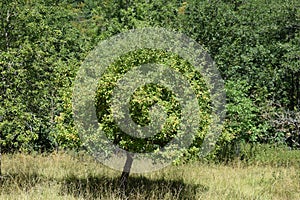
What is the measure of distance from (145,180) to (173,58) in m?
2.91

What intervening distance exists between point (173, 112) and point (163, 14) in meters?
8.14

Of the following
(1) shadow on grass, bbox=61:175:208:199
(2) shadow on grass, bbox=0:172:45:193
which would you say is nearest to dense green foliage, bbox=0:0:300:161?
(2) shadow on grass, bbox=0:172:45:193

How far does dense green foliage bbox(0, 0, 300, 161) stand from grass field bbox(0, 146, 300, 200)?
2.48ft

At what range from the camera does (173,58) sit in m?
6.15

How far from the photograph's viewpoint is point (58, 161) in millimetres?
9406

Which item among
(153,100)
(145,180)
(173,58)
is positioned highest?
(173,58)

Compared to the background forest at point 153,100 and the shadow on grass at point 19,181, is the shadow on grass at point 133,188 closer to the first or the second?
the background forest at point 153,100

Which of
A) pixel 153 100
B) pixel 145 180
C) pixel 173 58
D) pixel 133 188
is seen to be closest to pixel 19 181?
pixel 133 188

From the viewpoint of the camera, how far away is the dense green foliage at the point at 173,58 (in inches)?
245

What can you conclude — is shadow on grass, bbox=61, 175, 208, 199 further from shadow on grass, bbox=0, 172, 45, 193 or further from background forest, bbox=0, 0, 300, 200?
shadow on grass, bbox=0, 172, 45, 193

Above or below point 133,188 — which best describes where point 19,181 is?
below

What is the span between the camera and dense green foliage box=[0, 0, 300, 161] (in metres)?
6.22

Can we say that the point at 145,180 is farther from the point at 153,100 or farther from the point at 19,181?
the point at 153,100

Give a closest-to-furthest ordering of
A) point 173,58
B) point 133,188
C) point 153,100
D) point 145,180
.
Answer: point 153,100 → point 173,58 → point 133,188 → point 145,180
